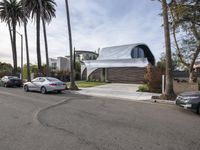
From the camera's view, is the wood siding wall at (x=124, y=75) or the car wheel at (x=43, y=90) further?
the wood siding wall at (x=124, y=75)

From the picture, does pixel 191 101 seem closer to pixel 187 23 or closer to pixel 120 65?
pixel 187 23

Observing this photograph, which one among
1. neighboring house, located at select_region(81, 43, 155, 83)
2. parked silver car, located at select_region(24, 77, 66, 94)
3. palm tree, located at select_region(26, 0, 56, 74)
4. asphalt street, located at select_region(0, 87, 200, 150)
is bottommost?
asphalt street, located at select_region(0, 87, 200, 150)

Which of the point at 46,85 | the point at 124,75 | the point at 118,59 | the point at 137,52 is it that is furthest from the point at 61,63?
the point at 46,85

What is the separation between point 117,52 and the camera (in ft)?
137

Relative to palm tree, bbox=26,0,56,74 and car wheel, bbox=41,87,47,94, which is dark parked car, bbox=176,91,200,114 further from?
palm tree, bbox=26,0,56,74

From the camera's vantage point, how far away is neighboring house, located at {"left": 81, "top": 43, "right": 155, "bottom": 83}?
34062 millimetres

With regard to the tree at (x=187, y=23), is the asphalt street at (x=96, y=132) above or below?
below

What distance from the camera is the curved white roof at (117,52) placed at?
1575 inches

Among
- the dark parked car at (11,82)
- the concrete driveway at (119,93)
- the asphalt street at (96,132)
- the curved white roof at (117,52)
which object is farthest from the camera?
the curved white roof at (117,52)

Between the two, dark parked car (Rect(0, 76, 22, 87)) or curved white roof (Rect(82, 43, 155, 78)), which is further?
curved white roof (Rect(82, 43, 155, 78))

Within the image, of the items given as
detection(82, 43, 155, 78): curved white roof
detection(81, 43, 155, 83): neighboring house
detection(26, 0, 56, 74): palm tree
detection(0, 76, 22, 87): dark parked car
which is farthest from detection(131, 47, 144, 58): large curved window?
detection(0, 76, 22, 87): dark parked car

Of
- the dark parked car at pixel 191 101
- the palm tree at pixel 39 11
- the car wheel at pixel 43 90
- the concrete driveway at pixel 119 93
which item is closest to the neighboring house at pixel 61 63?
the palm tree at pixel 39 11

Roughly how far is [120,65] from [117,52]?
22.0ft

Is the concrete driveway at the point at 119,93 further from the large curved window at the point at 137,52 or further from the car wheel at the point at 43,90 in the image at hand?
the large curved window at the point at 137,52
